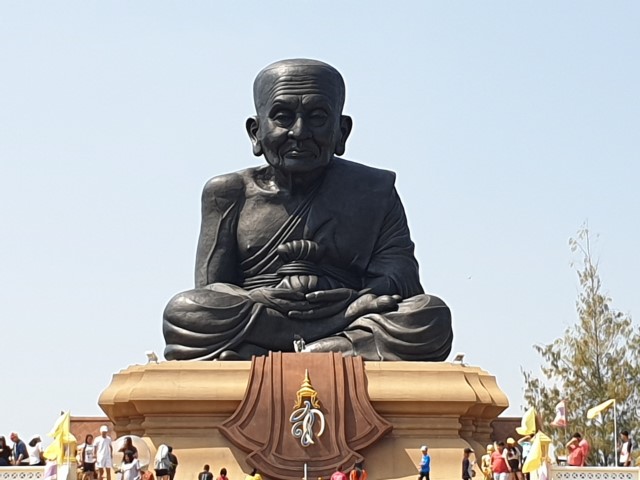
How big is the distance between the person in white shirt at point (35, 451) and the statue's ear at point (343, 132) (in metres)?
5.40

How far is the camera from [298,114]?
2034 cm

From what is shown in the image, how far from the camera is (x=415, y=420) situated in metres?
18.4

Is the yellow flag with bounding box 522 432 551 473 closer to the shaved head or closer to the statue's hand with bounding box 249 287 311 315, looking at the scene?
the statue's hand with bounding box 249 287 311 315

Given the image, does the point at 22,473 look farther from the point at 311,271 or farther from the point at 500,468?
the point at 311,271

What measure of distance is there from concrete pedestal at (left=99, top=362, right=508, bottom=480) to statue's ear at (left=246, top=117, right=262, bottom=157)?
11.3 feet

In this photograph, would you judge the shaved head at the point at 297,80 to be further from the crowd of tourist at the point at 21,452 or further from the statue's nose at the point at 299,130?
the crowd of tourist at the point at 21,452

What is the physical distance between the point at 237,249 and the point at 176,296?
1.52 m

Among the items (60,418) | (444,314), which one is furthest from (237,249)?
(60,418)

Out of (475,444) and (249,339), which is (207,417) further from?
(475,444)

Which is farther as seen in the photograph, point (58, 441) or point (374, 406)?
point (374, 406)

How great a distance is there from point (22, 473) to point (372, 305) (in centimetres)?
496

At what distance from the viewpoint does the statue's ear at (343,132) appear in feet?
69.1

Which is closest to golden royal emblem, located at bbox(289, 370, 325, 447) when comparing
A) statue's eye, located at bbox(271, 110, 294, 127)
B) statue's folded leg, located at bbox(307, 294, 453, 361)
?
statue's folded leg, located at bbox(307, 294, 453, 361)

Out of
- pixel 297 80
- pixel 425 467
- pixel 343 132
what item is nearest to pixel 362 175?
pixel 343 132
